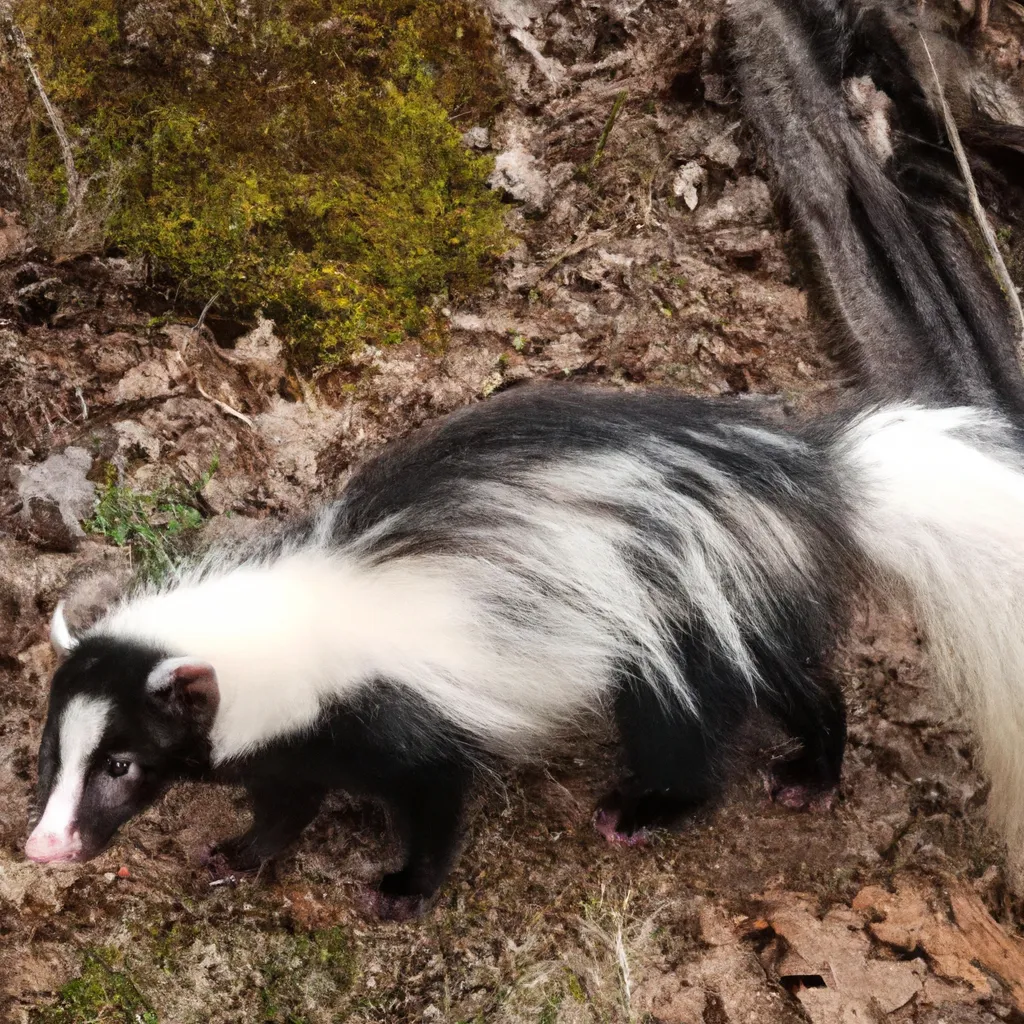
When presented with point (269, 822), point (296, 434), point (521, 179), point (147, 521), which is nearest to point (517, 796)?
point (269, 822)

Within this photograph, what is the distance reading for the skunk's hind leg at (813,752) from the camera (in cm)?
283

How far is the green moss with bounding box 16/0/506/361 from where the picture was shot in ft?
10.0

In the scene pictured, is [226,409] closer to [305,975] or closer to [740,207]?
[305,975]

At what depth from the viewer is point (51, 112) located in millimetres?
3023

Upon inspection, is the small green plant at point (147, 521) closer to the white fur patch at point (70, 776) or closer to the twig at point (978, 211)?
the white fur patch at point (70, 776)

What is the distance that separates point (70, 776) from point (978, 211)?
3.22 meters

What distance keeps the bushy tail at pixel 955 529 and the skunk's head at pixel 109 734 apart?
1.78 meters

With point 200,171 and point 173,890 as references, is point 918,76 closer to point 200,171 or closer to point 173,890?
point 200,171

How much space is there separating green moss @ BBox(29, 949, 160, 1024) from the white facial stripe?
879 millimetres

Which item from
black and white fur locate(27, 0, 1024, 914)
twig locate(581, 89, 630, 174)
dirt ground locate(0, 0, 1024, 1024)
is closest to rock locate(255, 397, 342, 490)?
dirt ground locate(0, 0, 1024, 1024)

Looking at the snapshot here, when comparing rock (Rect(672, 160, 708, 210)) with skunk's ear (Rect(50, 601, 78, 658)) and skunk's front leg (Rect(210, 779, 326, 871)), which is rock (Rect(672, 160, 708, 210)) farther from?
skunk's ear (Rect(50, 601, 78, 658))

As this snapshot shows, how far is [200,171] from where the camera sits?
311 cm

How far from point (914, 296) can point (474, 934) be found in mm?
2481

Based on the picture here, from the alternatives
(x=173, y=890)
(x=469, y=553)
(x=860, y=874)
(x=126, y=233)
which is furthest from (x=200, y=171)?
(x=860, y=874)
